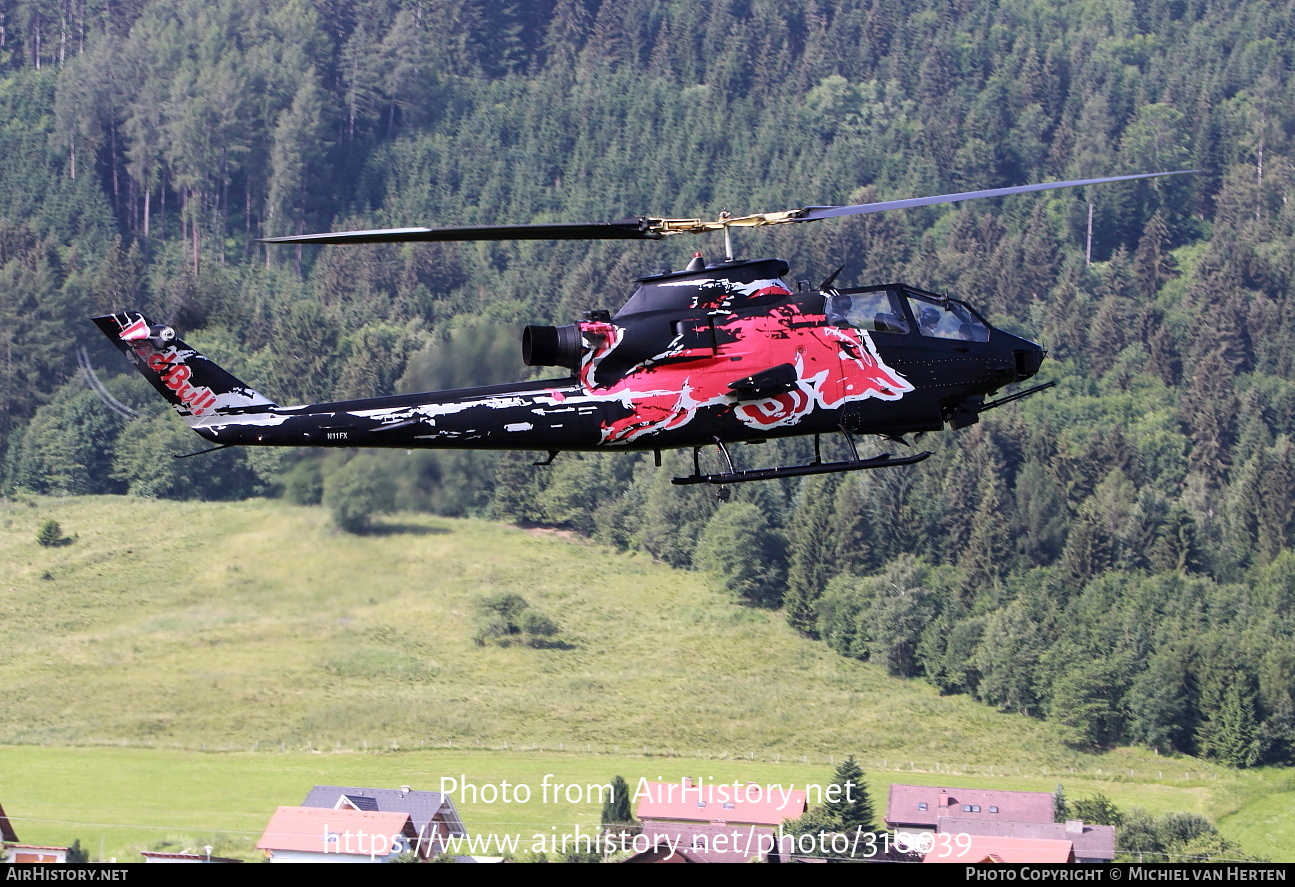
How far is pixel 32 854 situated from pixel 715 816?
21.1 metres

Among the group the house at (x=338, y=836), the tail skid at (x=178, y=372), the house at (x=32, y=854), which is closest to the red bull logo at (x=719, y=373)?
the tail skid at (x=178, y=372)

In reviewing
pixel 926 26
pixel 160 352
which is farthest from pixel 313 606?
pixel 926 26

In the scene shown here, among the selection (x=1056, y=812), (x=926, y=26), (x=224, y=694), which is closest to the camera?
(x=1056, y=812)

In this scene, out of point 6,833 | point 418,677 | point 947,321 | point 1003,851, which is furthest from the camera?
point 418,677

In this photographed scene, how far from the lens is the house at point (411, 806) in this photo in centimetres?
5909

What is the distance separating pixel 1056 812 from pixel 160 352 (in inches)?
1944

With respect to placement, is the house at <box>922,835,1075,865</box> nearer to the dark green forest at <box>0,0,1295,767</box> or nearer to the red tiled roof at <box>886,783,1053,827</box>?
the red tiled roof at <box>886,783,1053,827</box>

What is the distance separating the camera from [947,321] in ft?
99.4

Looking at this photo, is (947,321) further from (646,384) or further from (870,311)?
(646,384)

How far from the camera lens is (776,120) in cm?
17912

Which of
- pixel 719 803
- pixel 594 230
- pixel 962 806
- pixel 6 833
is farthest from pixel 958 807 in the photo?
pixel 594 230

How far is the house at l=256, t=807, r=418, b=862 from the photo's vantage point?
182 feet

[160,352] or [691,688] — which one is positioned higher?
[160,352]

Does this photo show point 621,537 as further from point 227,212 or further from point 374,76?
point 374,76
